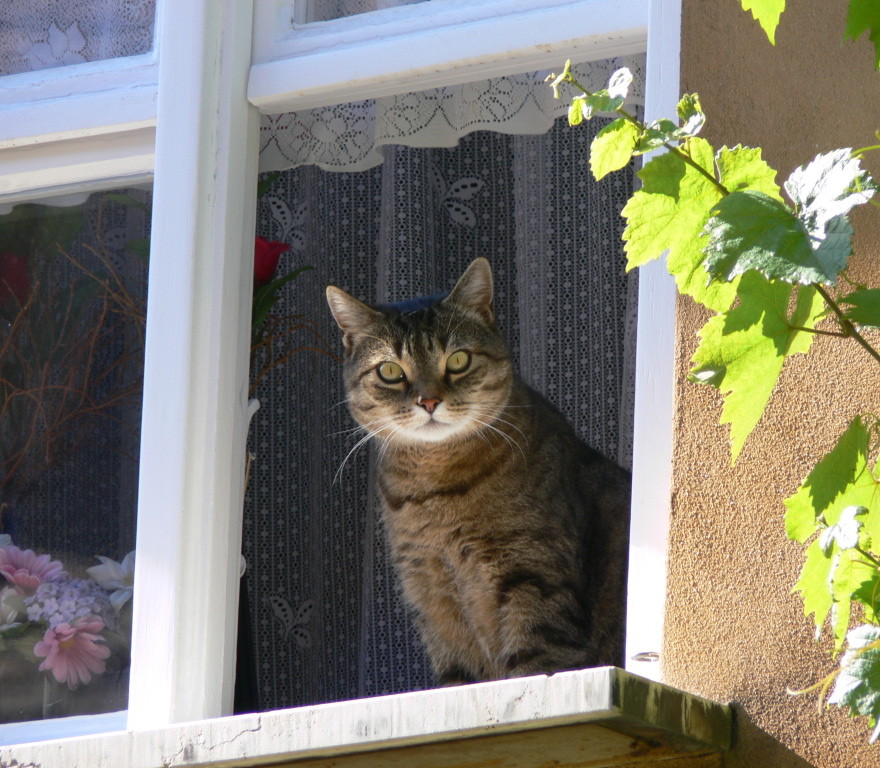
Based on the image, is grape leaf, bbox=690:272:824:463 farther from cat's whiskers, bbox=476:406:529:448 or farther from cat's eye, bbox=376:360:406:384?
cat's eye, bbox=376:360:406:384

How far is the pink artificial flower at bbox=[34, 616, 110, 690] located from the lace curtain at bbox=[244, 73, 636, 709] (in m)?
1.04

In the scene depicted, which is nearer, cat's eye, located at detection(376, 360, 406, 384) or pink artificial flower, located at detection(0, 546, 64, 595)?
pink artificial flower, located at detection(0, 546, 64, 595)

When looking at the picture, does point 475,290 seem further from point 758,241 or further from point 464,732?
point 758,241

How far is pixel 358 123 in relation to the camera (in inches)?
99.3

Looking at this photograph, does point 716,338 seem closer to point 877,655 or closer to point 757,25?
point 877,655

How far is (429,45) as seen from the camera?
1.90 meters

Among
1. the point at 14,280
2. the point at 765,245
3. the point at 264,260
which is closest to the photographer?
the point at 765,245

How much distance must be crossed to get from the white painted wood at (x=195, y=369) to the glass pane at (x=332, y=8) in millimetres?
91

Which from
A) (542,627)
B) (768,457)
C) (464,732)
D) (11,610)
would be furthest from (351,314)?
(464,732)

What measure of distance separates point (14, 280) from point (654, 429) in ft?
3.91

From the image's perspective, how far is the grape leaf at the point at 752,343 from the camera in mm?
983

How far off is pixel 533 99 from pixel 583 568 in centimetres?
96

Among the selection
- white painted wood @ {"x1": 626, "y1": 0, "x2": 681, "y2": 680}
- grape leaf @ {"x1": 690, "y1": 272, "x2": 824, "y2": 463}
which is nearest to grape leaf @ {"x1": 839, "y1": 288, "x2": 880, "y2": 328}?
grape leaf @ {"x1": 690, "y1": 272, "x2": 824, "y2": 463}

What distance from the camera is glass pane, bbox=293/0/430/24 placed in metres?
2.04
